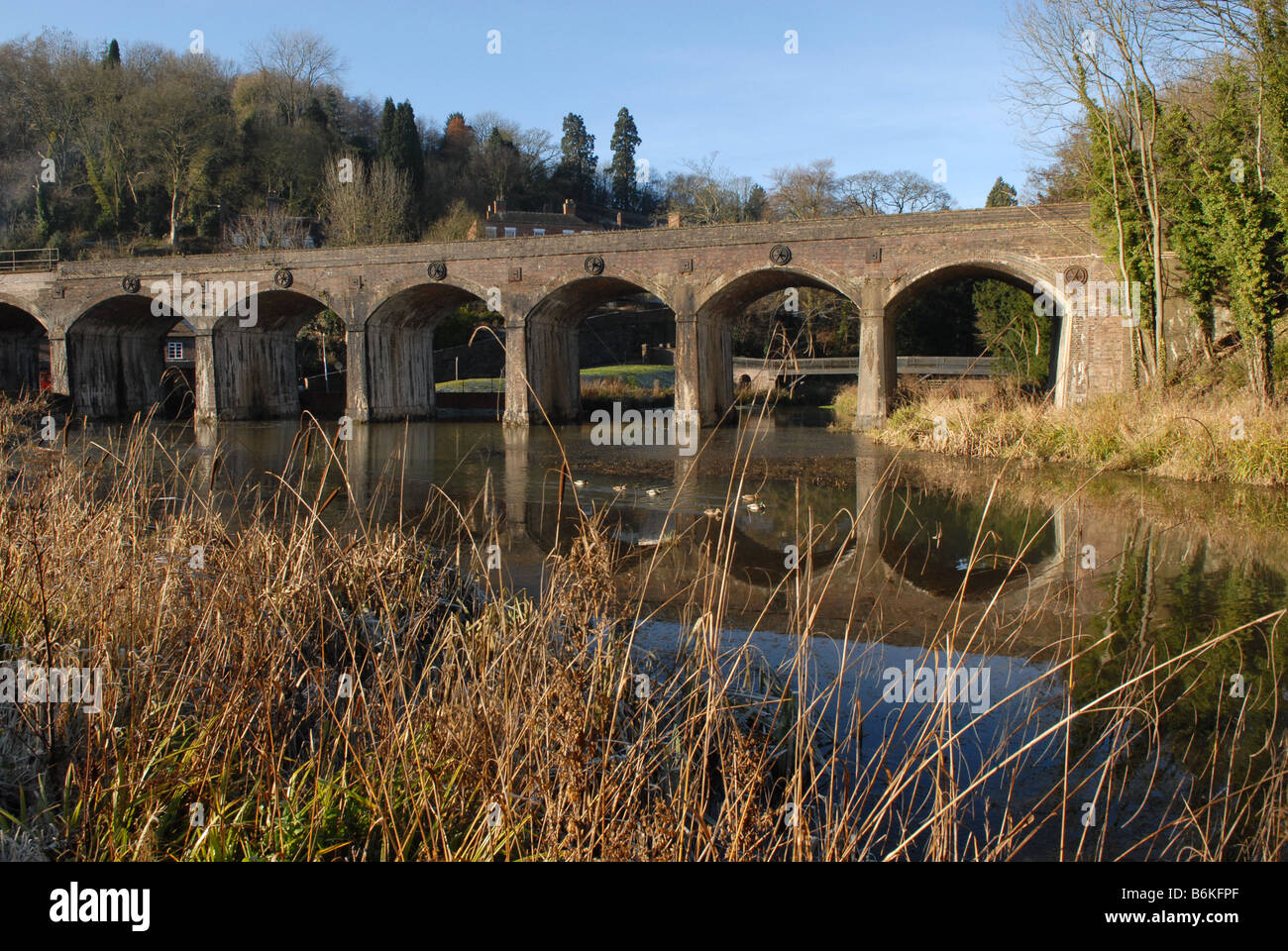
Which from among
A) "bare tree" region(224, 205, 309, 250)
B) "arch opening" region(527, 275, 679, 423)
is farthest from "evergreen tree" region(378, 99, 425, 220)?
"arch opening" region(527, 275, 679, 423)

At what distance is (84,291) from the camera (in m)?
28.4

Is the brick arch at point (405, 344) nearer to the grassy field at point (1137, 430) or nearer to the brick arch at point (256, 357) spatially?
the brick arch at point (256, 357)

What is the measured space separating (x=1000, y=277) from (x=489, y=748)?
21636 mm

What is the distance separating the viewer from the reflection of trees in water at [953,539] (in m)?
7.72

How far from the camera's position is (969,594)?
7266mm

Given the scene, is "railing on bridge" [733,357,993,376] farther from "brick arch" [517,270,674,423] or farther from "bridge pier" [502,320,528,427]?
"bridge pier" [502,320,528,427]

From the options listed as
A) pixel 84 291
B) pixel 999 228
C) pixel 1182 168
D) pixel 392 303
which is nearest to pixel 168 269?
pixel 84 291

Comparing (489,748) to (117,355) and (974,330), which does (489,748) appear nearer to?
(117,355)

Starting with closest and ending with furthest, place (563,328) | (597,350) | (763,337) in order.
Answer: (563,328)
(763,337)
(597,350)

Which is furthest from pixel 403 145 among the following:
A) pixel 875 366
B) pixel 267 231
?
pixel 875 366
